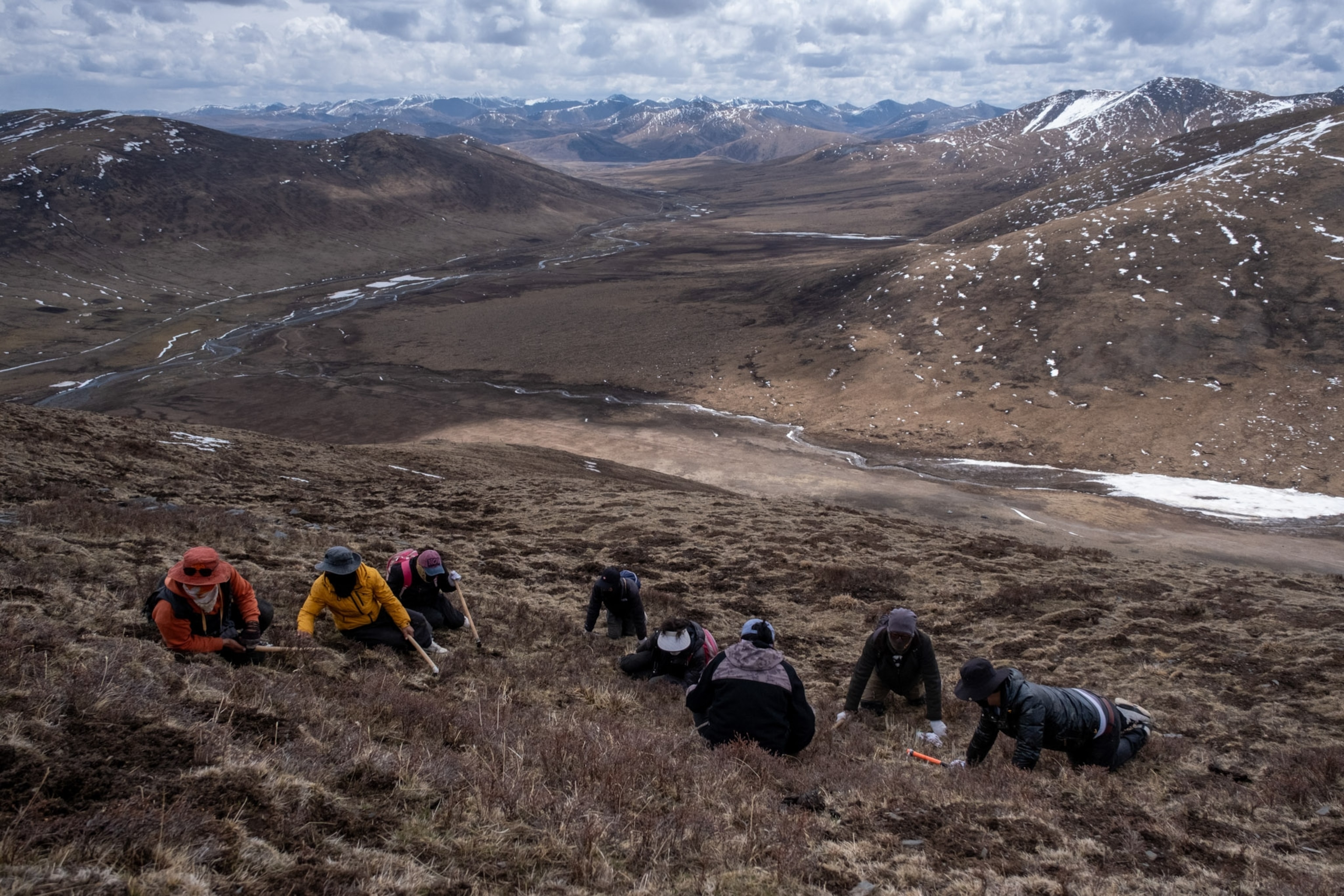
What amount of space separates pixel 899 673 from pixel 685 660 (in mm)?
2857

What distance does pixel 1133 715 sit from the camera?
852 cm

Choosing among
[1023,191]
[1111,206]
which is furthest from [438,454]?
[1023,191]

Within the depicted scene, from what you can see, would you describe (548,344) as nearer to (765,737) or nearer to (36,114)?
(765,737)

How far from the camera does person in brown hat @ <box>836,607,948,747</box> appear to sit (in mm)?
9234

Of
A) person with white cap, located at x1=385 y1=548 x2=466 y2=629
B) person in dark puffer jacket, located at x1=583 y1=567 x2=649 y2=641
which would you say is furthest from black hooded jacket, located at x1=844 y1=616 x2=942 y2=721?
person with white cap, located at x1=385 y1=548 x2=466 y2=629

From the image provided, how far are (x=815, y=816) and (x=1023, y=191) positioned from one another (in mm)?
202200

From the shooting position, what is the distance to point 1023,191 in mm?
179250

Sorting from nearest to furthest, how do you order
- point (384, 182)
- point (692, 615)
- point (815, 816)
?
point (815, 816), point (692, 615), point (384, 182)

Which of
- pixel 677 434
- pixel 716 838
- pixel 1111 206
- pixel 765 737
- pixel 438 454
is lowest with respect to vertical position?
pixel 677 434

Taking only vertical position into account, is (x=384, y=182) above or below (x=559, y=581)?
above

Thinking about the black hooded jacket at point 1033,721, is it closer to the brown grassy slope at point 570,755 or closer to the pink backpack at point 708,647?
the brown grassy slope at point 570,755

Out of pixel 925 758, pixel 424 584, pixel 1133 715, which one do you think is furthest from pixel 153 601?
pixel 1133 715

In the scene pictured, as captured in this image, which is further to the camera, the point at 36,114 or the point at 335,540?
the point at 36,114

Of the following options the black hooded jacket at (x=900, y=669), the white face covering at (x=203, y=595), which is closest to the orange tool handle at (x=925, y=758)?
the black hooded jacket at (x=900, y=669)
